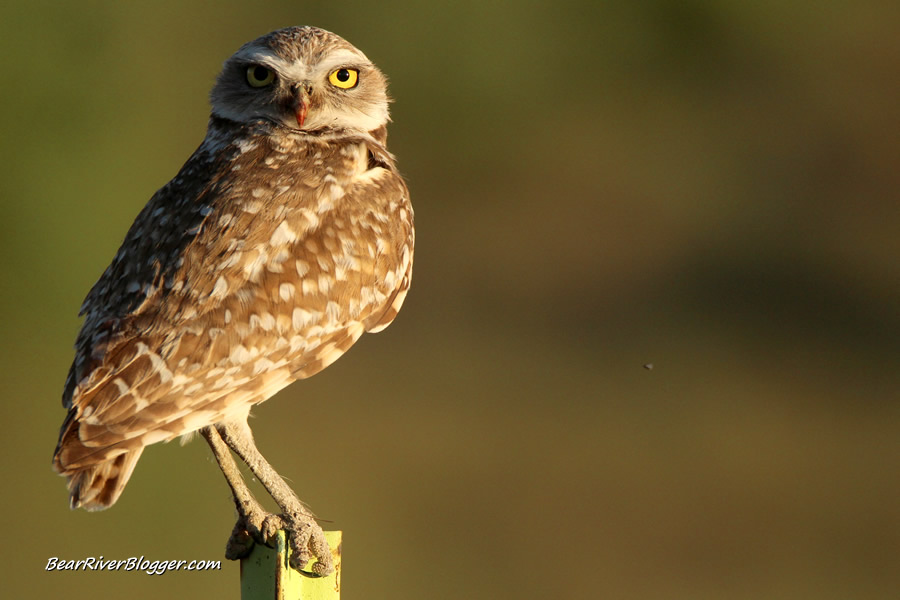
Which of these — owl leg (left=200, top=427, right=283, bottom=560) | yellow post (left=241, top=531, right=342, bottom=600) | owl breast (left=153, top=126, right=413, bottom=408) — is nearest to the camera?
yellow post (left=241, top=531, right=342, bottom=600)

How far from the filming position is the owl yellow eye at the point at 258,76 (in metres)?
3.92

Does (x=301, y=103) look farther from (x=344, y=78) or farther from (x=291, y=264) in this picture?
(x=291, y=264)

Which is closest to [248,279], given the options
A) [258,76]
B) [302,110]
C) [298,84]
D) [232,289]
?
[232,289]

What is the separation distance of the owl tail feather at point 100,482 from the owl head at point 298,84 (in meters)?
1.13

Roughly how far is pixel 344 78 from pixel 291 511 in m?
1.39

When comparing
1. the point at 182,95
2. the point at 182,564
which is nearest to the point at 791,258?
the point at 182,95

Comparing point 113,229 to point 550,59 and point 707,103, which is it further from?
point 707,103

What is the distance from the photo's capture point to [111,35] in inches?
502

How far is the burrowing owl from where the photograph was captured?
3238 millimetres

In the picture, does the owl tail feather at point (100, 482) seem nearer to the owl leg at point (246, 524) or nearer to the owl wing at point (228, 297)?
the owl wing at point (228, 297)

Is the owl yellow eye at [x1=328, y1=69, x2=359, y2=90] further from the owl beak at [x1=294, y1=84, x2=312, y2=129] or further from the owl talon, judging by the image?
the owl talon

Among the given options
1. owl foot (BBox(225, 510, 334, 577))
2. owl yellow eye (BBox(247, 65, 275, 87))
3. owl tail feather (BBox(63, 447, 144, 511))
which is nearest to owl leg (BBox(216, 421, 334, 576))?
owl foot (BBox(225, 510, 334, 577))

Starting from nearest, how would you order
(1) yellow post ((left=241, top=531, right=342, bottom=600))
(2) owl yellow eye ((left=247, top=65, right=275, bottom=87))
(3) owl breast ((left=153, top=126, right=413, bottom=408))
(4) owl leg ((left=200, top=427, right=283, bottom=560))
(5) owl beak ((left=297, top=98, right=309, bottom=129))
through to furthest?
(1) yellow post ((left=241, top=531, right=342, bottom=600)), (3) owl breast ((left=153, top=126, right=413, bottom=408)), (4) owl leg ((left=200, top=427, right=283, bottom=560)), (5) owl beak ((left=297, top=98, right=309, bottom=129)), (2) owl yellow eye ((left=247, top=65, right=275, bottom=87))

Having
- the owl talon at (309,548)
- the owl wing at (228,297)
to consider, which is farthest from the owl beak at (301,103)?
the owl talon at (309,548)
